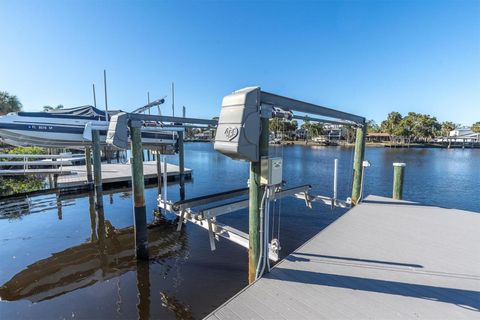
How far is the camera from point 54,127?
14.9 meters

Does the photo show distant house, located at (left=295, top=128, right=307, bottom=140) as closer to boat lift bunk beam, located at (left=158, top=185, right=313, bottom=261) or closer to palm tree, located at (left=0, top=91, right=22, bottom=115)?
palm tree, located at (left=0, top=91, right=22, bottom=115)

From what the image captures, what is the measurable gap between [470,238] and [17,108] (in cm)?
5747

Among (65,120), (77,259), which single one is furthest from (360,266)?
(65,120)

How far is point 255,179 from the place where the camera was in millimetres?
3289

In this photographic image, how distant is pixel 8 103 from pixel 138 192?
50.7 meters

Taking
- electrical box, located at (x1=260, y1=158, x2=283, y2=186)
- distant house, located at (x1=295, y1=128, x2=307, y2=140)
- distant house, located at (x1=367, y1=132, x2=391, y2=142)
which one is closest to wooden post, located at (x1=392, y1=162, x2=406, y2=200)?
electrical box, located at (x1=260, y1=158, x2=283, y2=186)

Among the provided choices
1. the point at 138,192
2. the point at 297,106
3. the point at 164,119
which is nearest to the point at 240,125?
the point at 297,106

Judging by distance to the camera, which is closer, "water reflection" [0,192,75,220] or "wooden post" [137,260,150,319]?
"wooden post" [137,260,150,319]

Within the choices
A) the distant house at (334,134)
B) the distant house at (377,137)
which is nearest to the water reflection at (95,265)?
the distant house at (377,137)

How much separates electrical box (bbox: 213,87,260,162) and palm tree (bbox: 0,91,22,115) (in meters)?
52.2

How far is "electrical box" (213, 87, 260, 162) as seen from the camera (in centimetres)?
287

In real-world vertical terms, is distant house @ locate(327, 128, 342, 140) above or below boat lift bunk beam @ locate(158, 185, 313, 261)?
above

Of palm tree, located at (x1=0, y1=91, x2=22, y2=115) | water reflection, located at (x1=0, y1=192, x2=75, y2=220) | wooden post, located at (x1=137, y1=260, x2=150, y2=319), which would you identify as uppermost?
palm tree, located at (x1=0, y1=91, x2=22, y2=115)

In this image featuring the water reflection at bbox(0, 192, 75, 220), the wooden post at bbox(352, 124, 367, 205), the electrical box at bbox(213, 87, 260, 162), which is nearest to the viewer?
the electrical box at bbox(213, 87, 260, 162)
